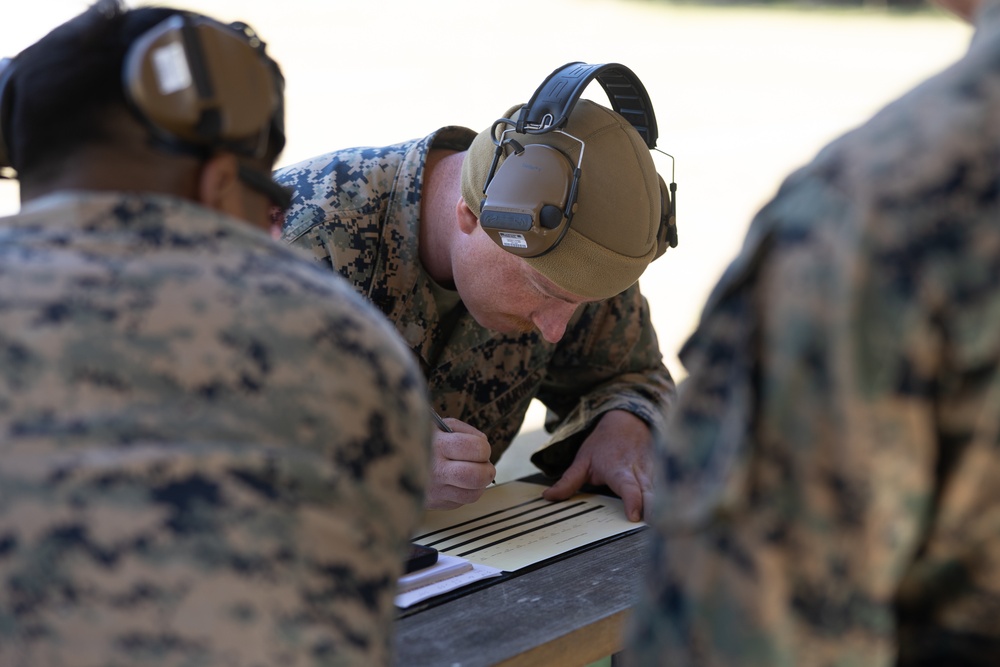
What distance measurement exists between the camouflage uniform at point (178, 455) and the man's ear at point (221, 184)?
0.08 m

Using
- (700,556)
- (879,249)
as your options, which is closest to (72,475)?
(700,556)

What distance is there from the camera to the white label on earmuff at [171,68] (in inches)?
38.9

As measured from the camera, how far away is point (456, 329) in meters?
2.30

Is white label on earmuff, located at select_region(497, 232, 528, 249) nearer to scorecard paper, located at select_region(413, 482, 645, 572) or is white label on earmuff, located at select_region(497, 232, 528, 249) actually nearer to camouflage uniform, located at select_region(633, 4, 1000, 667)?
scorecard paper, located at select_region(413, 482, 645, 572)

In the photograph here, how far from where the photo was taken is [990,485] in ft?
2.57

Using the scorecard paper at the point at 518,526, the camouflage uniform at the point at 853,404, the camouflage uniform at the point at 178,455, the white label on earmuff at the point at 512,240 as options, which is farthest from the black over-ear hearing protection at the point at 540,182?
the camouflage uniform at the point at 853,404

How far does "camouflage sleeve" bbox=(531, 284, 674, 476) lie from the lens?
7.73 feet

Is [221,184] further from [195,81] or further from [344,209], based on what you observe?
[344,209]

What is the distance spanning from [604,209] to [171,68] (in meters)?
1.00

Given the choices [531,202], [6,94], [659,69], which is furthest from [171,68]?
[659,69]

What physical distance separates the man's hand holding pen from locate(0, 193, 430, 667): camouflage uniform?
889 millimetres

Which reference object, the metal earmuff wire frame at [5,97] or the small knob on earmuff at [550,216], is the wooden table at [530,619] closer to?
the small knob on earmuff at [550,216]

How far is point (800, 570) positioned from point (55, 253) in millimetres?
587

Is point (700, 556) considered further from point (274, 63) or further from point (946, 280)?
point (274, 63)
